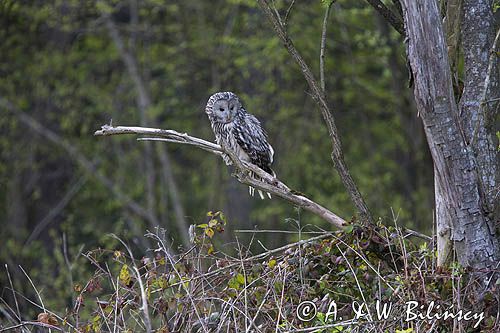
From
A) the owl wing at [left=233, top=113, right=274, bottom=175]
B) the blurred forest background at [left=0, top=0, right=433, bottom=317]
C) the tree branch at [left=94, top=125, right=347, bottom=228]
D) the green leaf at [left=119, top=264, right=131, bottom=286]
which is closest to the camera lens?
the green leaf at [left=119, top=264, right=131, bottom=286]

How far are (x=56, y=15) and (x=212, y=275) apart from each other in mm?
7800

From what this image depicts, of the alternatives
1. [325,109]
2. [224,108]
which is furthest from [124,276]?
[224,108]

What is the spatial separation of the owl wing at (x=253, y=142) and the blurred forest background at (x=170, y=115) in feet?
13.2

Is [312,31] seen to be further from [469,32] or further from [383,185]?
[469,32]

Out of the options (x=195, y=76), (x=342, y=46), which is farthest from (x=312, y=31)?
(x=195, y=76)

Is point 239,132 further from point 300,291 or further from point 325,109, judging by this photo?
point 300,291

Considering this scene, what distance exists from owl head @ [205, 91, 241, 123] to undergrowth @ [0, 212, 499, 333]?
8.05 ft

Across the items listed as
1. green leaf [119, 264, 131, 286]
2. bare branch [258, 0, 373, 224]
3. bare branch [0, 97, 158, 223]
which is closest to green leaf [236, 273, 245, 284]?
green leaf [119, 264, 131, 286]

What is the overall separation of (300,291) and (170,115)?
817 cm

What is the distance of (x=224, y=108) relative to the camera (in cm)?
707

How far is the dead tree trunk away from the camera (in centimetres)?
412

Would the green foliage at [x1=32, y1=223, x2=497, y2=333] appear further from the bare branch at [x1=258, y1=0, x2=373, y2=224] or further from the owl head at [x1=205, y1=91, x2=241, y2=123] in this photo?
the owl head at [x1=205, y1=91, x2=241, y2=123]

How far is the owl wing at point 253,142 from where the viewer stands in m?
6.89

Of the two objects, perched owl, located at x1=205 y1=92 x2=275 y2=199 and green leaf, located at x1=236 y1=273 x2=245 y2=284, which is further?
perched owl, located at x1=205 y1=92 x2=275 y2=199
